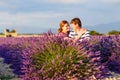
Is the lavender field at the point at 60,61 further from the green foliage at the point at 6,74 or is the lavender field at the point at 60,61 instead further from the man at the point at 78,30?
the green foliage at the point at 6,74

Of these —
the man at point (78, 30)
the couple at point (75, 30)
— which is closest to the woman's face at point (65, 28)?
the couple at point (75, 30)

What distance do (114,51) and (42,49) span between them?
433 cm

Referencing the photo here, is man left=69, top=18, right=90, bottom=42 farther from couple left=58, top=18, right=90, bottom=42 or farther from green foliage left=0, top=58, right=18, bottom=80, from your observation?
green foliage left=0, top=58, right=18, bottom=80

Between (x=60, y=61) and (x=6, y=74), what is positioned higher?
(x=60, y=61)

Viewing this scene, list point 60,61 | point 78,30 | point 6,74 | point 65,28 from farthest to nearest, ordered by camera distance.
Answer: point 6,74, point 65,28, point 78,30, point 60,61

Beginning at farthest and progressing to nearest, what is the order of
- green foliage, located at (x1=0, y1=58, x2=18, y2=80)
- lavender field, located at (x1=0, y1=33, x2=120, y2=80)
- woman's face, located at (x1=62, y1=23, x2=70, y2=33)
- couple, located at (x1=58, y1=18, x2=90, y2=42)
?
green foliage, located at (x1=0, y1=58, x2=18, y2=80)
woman's face, located at (x1=62, y1=23, x2=70, y2=33)
couple, located at (x1=58, y1=18, x2=90, y2=42)
lavender field, located at (x1=0, y1=33, x2=120, y2=80)

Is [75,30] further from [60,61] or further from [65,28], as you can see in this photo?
[60,61]

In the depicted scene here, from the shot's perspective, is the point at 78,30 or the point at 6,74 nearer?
the point at 78,30

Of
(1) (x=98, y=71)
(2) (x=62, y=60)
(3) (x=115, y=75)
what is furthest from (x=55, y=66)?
(3) (x=115, y=75)

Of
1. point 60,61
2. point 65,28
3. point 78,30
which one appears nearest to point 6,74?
point 65,28

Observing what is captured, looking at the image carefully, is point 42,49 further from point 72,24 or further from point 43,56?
point 72,24

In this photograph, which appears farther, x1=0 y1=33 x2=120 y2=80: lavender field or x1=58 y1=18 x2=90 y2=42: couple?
x1=58 y1=18 x2=90 y2=42: couple

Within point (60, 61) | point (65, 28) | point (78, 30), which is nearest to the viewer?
point (60, 61)

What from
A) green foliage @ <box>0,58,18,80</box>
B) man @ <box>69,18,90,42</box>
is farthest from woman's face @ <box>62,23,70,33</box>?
green foliage @ <box>0,58,18,80</box>
